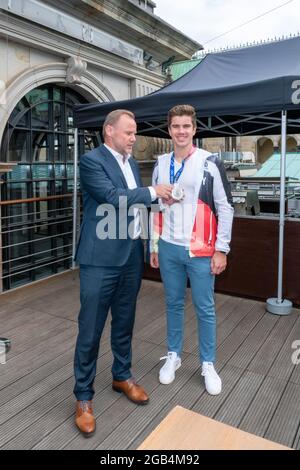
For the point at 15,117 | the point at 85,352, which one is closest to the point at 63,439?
the point at 85,352

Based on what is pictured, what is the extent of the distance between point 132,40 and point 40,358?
16.9 ft

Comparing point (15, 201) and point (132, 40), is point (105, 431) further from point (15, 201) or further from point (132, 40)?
point (132, 40)

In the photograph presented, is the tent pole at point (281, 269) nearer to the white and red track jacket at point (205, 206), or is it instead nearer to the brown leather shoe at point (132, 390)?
the white and red track jacket at point (205, 206)

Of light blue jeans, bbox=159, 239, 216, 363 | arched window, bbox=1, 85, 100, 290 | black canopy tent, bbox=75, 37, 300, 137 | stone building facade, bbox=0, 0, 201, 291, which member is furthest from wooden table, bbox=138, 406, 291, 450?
arched window, bbox=1, 85, 100, 290

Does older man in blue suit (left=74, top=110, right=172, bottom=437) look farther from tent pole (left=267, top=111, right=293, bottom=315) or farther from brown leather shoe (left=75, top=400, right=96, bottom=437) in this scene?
tent pole (left=267, top=111, right=293, bottom=315)

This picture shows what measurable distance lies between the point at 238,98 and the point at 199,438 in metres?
2.90

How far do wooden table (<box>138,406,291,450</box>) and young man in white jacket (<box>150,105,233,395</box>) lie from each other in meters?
1.04

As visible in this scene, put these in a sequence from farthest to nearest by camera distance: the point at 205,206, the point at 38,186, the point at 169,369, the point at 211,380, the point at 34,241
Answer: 1. the point at 38,186
2. the point at 34,241
3. the point at 169,369
4. the point at 211,380
5. the point at 205,206

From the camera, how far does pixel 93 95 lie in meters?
5.74

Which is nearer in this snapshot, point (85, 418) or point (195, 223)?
point (85, 418)

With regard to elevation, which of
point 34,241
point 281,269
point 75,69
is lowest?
point 281,269

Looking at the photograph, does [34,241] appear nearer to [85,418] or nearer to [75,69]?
[75,69]

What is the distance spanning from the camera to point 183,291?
2.60 metres

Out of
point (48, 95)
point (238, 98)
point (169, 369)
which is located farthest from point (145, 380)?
point (48, 95)
